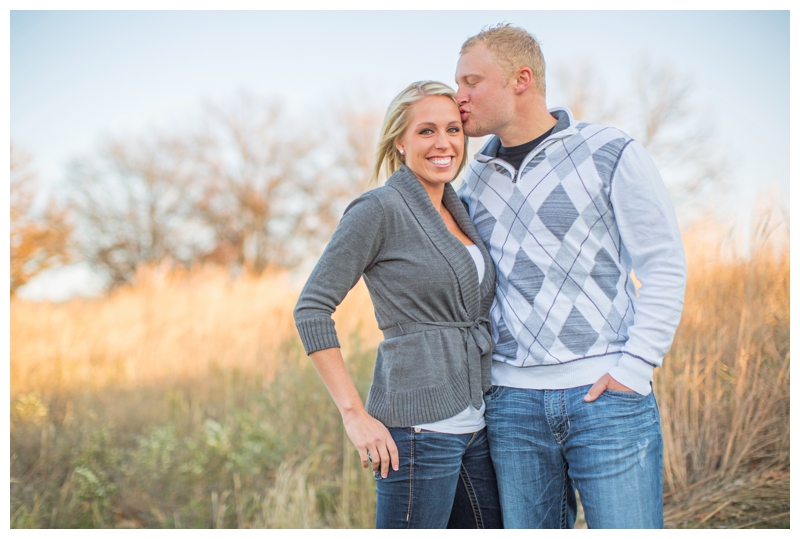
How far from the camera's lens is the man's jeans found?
1688 mm

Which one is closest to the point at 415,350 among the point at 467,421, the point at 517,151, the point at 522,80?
the point at 467,421

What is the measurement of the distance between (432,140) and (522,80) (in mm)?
404

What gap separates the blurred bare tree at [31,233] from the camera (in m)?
9.84

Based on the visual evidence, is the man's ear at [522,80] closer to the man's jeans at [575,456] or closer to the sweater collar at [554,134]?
the sweater collar at [554,134]

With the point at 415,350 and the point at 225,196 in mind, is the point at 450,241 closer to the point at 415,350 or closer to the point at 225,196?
the point at 415,350

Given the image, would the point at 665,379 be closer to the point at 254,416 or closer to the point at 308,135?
the point at 254,416

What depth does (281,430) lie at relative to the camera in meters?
4.13

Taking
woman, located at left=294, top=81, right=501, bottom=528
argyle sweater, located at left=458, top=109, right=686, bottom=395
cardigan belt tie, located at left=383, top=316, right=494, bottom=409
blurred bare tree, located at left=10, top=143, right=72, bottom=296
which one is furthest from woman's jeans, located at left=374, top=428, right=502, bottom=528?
blurred bare tree, located at left=10, top=143, right=72, bottom=296

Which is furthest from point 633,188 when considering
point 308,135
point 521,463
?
point 308,135

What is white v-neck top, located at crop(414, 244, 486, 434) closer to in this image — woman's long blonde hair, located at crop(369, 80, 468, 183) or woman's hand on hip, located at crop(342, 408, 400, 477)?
woman's hand on hip, located at crop(342, 408, 400, 477)

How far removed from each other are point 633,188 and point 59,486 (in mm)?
3972

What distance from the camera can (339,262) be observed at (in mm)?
1677

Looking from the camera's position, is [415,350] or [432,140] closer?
[415,350]

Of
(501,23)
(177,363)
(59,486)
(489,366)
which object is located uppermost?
(501,23)
